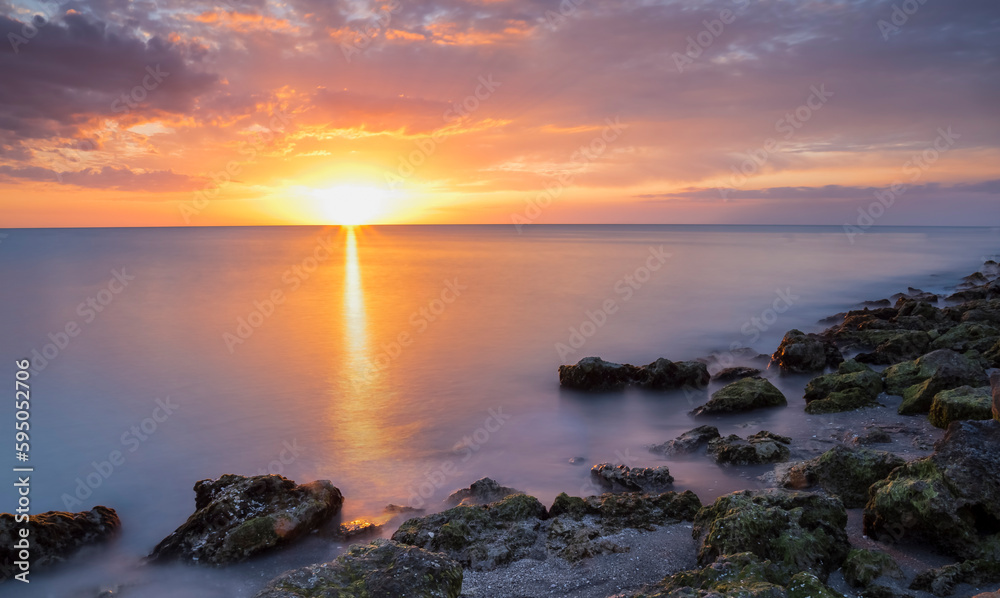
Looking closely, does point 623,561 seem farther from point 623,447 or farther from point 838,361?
point 838,361

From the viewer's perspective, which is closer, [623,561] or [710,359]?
[623,561]

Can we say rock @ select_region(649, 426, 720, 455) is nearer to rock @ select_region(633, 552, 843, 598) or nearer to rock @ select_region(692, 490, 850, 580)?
rock @ select_region(692, 490, 850, 580)

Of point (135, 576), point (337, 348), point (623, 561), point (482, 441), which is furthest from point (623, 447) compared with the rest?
point (337, 348)

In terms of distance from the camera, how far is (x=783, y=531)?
5383 millimetres

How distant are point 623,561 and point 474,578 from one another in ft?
4.93

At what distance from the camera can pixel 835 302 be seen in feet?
98.2

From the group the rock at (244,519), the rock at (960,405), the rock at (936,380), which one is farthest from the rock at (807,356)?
the rock at (244,519)

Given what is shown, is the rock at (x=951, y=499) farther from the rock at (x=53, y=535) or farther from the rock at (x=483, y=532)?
the rock at (x=53, y=535)

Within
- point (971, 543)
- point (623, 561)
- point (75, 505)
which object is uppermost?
point (971, 543)

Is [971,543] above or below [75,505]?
above

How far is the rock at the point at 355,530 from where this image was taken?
24.6 feet

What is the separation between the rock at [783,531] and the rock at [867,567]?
0.12 meters

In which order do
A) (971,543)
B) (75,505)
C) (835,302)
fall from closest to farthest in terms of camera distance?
(971,543), (75,505), (835,302)

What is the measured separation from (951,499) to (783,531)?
168 cm
